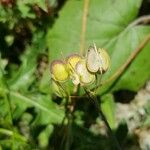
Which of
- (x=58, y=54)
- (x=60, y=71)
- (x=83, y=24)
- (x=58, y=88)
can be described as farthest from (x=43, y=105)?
(x=60, y=71)

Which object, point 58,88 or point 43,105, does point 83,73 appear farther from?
point 43,105

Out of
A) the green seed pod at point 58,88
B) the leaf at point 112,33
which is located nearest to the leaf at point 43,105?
the leaf at point 112,33

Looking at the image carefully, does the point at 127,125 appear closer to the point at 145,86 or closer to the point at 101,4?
the point at 145,86

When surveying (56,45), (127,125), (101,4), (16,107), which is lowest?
(127,125)

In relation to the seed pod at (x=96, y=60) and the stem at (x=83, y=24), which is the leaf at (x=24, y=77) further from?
the seed pod at (x=96, y=60)

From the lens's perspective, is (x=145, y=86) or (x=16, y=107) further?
(x=145, y=86)

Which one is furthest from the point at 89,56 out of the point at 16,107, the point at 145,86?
the point at 145,86

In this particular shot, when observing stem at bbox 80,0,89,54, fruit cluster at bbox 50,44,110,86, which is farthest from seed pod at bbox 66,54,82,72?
stem at bbox 80,0,89,54
